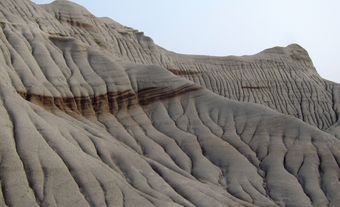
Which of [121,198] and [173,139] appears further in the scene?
[173,139]

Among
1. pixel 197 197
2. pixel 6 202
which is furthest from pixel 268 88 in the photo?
pixel 6 202

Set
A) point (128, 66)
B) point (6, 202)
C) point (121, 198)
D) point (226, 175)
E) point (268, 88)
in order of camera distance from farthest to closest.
A: point (268, 88), point (128, 66), point (226, 175), point (121, 198), point (6, 202)

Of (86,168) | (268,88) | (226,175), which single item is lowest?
(268,88)

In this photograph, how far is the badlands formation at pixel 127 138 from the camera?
28.2 meters

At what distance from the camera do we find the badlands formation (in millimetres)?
28250

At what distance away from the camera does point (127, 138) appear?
121 feet

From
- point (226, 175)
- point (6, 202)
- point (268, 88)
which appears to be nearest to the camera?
point (6, 202)

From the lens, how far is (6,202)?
83.5ft

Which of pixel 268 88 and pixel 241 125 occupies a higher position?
pixel 241 125

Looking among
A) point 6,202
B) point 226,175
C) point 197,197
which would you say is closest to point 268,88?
point 226,175

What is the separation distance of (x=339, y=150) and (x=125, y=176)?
14228 mm

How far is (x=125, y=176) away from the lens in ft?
→ 102

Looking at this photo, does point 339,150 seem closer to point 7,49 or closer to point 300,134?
point 300,134

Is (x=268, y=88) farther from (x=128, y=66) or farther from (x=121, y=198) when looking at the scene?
(x=121, y=198)
